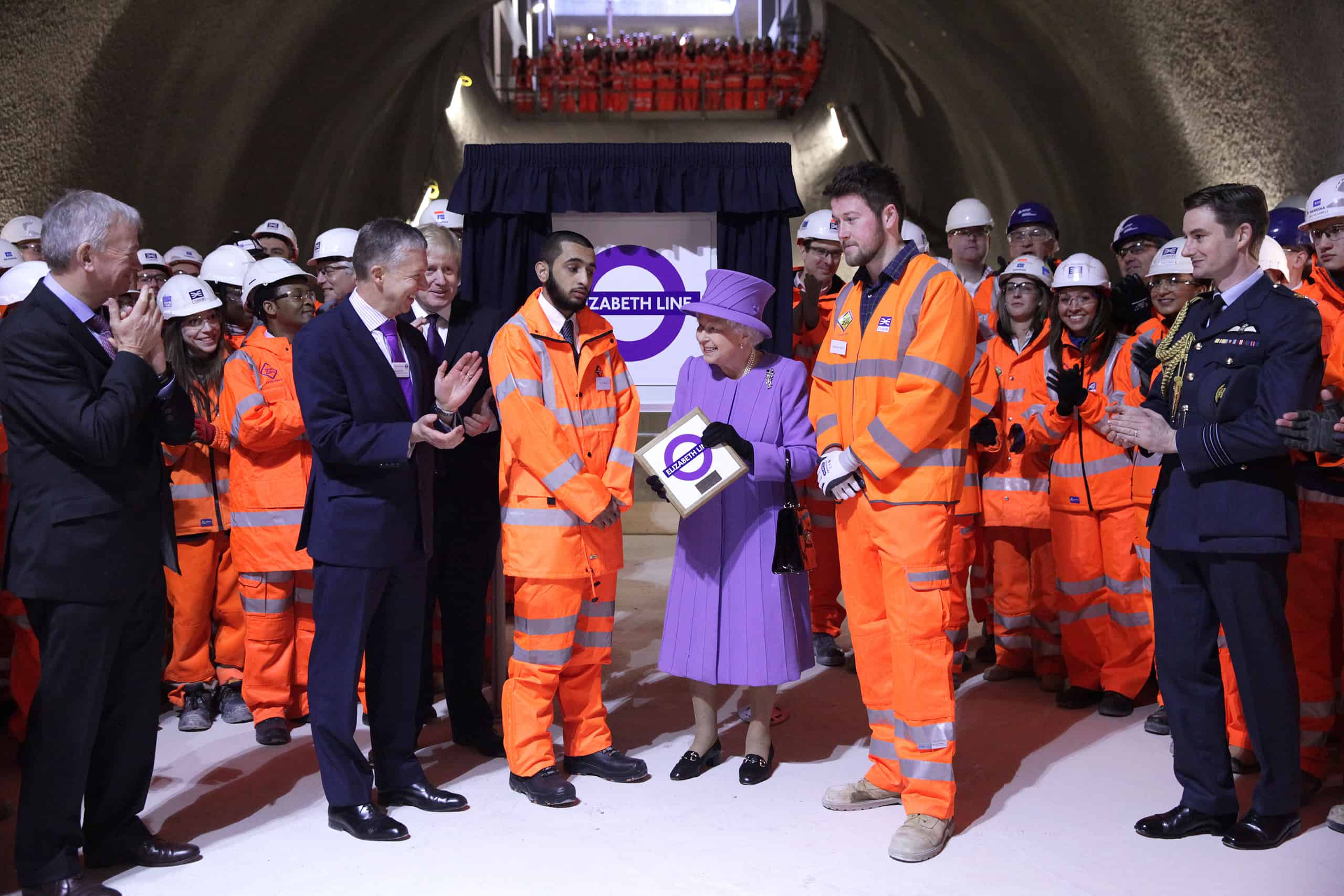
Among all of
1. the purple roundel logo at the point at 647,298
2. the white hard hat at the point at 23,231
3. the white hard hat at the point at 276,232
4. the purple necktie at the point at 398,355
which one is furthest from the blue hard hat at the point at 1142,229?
the white hard hat at the point at 23,231

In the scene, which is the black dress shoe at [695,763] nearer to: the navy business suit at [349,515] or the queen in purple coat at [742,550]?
the queen in purple coat at [742,550]

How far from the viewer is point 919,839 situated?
3543mm

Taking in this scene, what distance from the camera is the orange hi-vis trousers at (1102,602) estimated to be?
4.93 meters

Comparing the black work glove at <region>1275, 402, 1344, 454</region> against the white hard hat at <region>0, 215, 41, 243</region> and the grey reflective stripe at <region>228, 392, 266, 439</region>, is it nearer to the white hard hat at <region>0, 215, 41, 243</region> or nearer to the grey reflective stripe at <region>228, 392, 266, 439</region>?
the grey reflective stripe at <region>228, 392, 266, 439</region>

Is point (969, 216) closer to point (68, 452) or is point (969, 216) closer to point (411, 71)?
point (68, 452)

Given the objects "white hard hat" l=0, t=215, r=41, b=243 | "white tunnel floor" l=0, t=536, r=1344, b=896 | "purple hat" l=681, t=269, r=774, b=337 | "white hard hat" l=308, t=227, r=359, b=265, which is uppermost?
"white hard hat" l=0, t=215, r=41, b=243

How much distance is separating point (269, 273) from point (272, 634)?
4.90ft

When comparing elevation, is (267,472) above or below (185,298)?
below

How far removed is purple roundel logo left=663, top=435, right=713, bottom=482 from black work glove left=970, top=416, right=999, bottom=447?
1.73 m

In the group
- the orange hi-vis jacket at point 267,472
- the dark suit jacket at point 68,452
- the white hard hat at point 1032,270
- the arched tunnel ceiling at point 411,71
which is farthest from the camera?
the arched tunnel ceiling at point 411,71

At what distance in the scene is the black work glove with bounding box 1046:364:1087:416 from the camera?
15.9 ft

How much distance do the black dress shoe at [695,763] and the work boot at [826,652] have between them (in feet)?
5.05

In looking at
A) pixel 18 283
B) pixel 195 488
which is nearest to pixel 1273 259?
pixel 195 488

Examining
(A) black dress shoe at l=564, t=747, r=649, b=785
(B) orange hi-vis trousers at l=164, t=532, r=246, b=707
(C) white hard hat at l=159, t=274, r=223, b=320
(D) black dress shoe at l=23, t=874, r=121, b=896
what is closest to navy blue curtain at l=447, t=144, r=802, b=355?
(C) white hard hat at l=159, t=274, r=223, b=320
